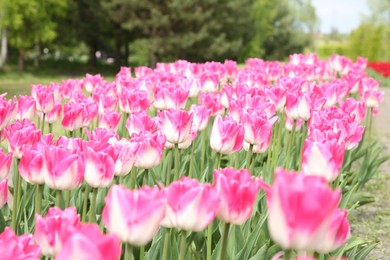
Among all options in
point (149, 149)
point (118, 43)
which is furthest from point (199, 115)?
point (118, 43)

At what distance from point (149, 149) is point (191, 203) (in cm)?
Answer: 104

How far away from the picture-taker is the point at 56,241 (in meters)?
1.77

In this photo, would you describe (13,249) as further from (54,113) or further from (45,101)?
(45,101)

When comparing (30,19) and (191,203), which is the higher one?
(30,19)

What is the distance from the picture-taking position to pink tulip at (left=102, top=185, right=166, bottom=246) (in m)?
1.39

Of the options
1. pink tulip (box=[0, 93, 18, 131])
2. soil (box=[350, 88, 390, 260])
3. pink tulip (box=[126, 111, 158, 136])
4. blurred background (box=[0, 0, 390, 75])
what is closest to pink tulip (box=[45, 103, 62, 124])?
pink tulip (box=[0, 93, 18, 131])

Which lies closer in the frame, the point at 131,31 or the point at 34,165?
the point at 34,165

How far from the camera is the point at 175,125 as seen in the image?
3004 millimetres

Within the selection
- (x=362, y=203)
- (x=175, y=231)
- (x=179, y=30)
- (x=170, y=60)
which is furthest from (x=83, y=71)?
(x=175, y=231)

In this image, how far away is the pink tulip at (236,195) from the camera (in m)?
1.78

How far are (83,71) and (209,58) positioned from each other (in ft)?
27.8

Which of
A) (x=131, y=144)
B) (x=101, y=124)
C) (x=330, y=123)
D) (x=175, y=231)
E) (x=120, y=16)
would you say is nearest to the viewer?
(x=131, y=144)

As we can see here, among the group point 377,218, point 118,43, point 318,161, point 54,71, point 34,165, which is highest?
point 118,43

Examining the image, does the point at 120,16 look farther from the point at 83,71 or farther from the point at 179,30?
the point at 83,71
